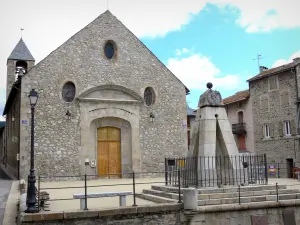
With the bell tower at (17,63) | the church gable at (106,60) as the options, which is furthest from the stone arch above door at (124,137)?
the bell tower at (17,63)

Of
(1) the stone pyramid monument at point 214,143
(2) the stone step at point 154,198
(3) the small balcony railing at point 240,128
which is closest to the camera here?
(2) the stone step at point 154,198

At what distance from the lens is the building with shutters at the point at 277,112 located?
2722cm

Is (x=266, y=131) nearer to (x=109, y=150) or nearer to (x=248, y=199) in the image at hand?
(x=109, y=150)

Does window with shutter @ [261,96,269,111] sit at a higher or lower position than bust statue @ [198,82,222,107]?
higher

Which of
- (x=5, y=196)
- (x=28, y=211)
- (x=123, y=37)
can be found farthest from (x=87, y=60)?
(x=28, y=211)

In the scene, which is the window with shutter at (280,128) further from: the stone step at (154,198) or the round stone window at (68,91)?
the stone step at (154,198)

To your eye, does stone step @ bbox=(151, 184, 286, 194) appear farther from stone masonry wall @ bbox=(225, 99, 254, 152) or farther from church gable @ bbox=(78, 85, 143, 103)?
stone masonry wall @ bbox=(225, 99, 254, 152)

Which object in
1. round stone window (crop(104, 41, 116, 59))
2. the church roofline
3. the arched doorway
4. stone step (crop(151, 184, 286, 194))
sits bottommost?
stone step (crop(151, 184, 286, 194))

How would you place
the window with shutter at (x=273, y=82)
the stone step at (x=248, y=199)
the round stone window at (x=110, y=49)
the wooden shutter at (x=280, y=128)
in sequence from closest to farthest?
the stone step at (x=248, y=199)
the round stone window at (x=110, y=49)
the wooden shutter at (x=280, y=128)
the window with shutter at (x=273, y=82)

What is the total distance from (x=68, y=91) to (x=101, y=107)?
199 centimetres

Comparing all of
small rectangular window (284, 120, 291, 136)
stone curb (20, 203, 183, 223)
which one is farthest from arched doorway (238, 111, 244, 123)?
stone curb (20, 203, 183, 223)

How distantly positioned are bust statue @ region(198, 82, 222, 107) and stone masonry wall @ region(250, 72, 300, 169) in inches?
671

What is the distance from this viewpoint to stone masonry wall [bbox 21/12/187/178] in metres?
19.0

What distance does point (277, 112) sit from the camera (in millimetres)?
28984
